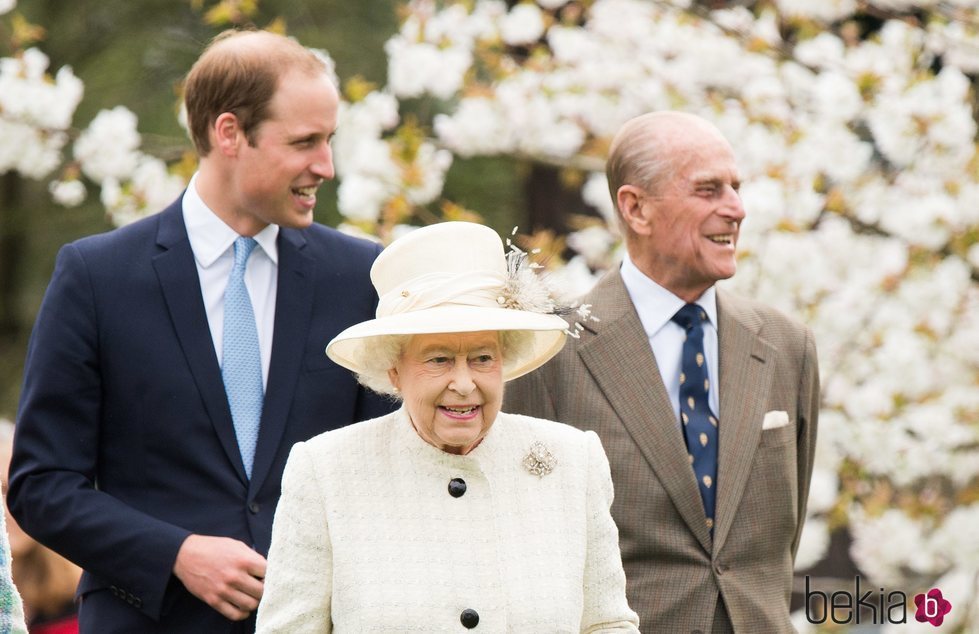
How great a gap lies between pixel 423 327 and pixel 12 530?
2.63 metres

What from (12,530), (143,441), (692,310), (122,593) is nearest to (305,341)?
(143,441)

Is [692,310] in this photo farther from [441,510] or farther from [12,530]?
[12,530]

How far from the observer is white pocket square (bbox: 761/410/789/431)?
444 centimetres

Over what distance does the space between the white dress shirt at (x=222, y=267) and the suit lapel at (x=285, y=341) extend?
0.02 meters

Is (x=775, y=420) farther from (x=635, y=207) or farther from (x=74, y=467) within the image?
(x=74, y=467)

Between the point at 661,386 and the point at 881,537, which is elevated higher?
the point at 661,386

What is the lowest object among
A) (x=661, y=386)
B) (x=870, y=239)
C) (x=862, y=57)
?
(x=661, y=386)

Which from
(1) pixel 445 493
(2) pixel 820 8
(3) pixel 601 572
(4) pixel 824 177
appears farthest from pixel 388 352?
(2) pixel 820 8

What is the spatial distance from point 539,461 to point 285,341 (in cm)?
87

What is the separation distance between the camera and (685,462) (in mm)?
4273

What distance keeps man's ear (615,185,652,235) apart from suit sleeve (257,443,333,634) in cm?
150

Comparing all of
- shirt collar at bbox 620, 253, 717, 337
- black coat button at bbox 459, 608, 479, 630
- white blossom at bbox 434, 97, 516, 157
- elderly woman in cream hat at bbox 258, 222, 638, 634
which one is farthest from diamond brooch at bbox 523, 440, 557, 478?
white blossom at bbox 434, 97, 516, 157

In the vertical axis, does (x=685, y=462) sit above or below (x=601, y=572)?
above

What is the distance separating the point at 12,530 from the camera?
5410mm
